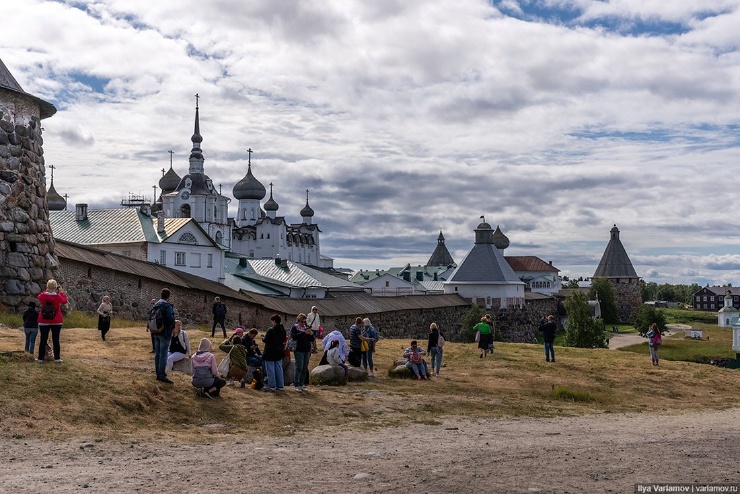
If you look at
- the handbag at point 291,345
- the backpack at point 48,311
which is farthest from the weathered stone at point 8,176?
the handbag at point 291,345

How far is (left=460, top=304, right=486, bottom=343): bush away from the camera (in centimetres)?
4916

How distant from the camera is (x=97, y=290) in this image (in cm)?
2564

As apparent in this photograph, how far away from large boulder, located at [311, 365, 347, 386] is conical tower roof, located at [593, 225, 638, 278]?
80.0m

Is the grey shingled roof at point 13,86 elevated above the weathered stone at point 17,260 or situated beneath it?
elevated above

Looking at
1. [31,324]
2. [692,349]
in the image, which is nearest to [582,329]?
[692,349]

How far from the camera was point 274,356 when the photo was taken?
1331 centimetres

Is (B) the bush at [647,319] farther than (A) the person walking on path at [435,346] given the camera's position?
Yes

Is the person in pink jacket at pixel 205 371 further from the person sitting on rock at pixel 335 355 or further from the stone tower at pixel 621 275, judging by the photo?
the stone tower at pixel 621 275

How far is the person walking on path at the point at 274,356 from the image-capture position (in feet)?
43.6

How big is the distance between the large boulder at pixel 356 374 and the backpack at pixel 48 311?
5.62m

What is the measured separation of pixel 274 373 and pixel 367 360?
3.64m

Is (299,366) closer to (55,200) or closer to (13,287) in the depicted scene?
(13,287)

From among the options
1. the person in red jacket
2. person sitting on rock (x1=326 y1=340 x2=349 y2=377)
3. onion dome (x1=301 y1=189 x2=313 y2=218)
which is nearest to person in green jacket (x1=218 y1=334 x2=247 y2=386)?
person sitting on rock (x1=326 y1=340 x2=349 y2=377)

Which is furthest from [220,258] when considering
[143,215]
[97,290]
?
[97,290]
